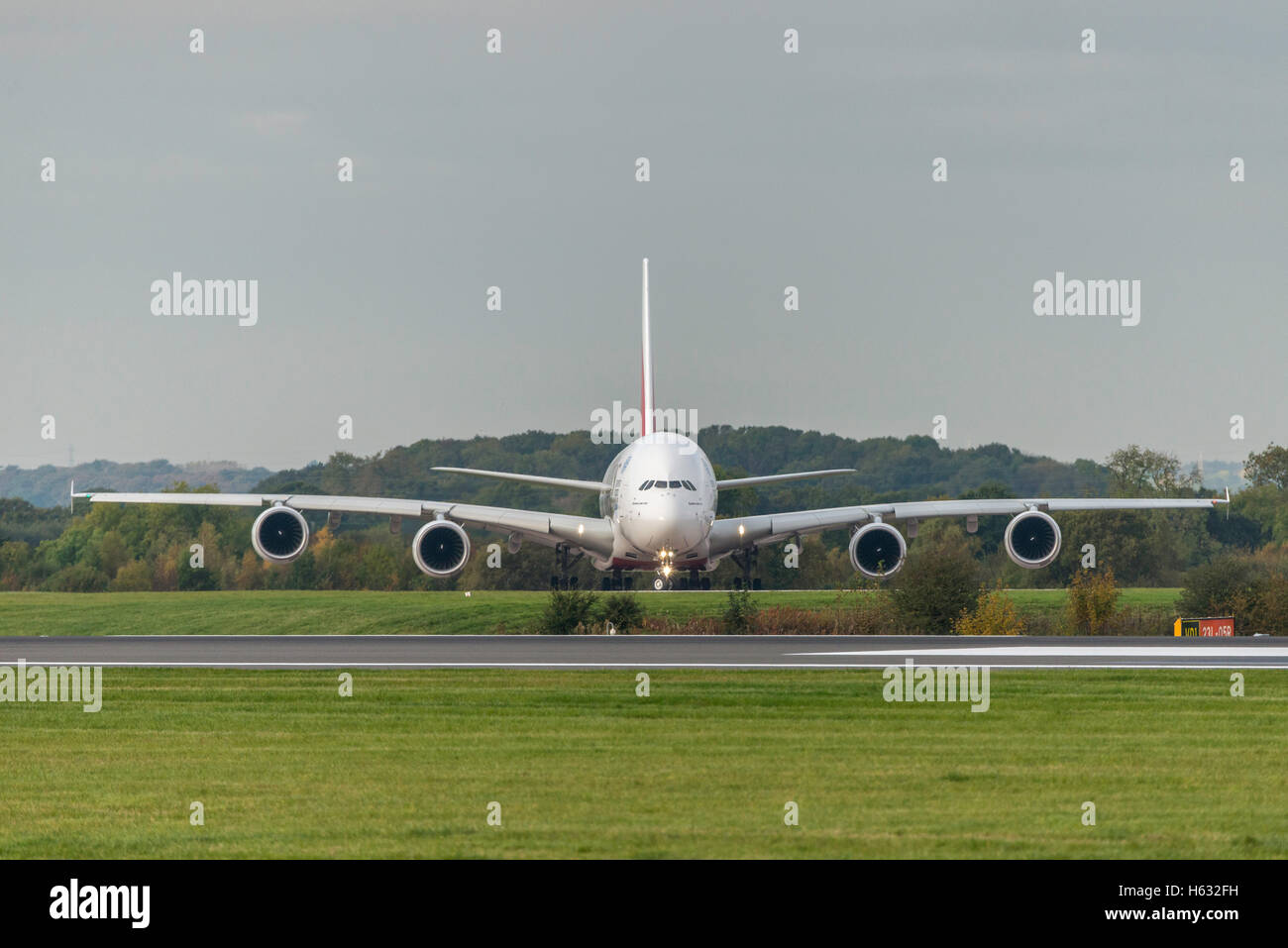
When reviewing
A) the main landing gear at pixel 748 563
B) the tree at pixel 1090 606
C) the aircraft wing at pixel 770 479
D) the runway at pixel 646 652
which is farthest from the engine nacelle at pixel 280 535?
the tree at pixel 1090 606

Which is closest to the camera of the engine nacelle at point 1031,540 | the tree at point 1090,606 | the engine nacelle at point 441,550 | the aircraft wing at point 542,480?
the tree at point 1090,606

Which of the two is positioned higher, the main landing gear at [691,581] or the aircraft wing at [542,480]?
the aircraft wing at [542,480]

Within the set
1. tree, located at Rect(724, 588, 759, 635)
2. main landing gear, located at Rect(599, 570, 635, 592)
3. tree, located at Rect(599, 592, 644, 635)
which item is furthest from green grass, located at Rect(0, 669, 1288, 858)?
main landing gear, located at Rect(599, 570, 635, 592)

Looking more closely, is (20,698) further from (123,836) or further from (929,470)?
(929,470)

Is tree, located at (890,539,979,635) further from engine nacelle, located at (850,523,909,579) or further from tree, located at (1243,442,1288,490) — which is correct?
tree, located at (1243,442,1288,490)

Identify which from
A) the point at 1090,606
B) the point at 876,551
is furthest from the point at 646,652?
the point at 876,551

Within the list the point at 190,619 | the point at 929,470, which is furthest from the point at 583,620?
the point at 929,470

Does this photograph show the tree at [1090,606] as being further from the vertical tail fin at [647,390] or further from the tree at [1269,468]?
the tree at [1269,468]
